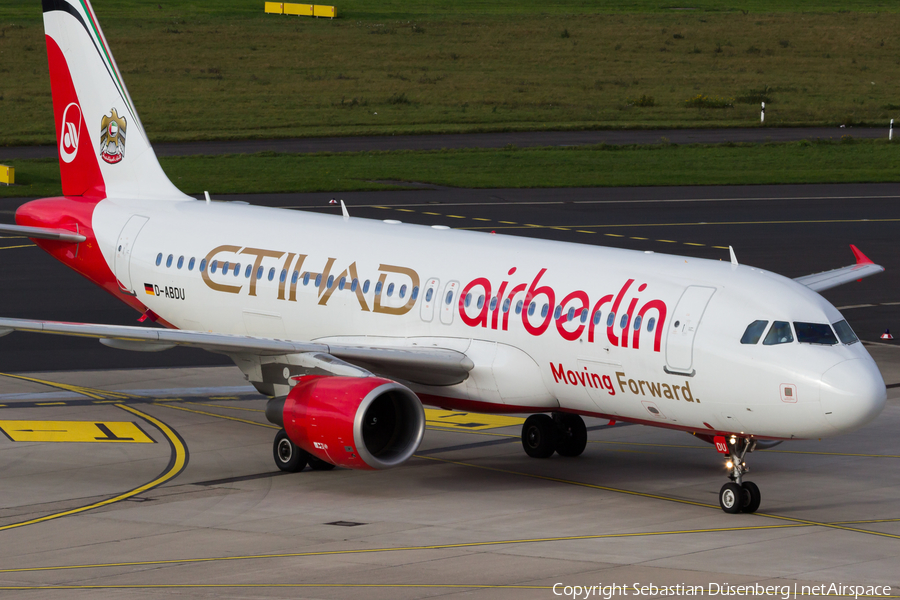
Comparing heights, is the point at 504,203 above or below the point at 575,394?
above

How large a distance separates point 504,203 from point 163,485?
40.6 m

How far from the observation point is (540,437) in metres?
27.0

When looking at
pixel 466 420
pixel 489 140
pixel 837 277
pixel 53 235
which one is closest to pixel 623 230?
pixel 837 277

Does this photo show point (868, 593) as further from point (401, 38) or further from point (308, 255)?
point (401, 38)

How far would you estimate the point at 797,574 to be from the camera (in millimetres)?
18688

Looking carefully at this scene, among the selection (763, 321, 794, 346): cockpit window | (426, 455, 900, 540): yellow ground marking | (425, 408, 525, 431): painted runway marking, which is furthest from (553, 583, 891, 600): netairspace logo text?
(425, 408, 525, 431): painted runway marking

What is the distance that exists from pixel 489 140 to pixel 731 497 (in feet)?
209

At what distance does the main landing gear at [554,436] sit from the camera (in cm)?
2705

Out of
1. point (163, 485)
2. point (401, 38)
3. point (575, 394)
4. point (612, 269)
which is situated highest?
point (401, 38)

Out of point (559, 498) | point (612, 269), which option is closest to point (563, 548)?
point (559, 498)

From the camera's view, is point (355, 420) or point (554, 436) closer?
point (355, 420)

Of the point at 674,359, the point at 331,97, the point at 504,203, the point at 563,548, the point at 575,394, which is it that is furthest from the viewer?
the point at 331,97

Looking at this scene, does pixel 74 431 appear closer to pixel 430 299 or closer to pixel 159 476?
pixel 159 476

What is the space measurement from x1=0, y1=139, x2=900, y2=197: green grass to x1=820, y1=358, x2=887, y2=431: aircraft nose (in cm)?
4637
